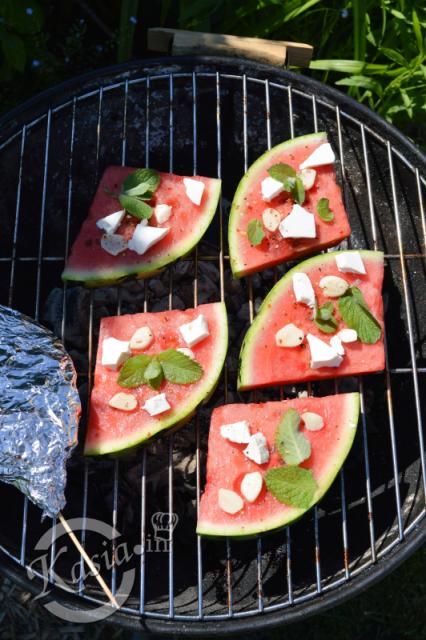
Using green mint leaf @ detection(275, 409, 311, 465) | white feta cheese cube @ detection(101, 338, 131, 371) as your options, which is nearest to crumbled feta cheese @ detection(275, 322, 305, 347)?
green mint leaf @ detection(275, 409, 311, 465)

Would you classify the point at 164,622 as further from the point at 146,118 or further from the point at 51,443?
the point at 146,118

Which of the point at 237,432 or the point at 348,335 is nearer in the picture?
the point at 237,432

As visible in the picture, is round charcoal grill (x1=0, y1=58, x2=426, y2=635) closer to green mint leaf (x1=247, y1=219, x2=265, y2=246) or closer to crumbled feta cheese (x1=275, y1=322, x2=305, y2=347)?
green mint leaf (x1=247, y1=219, x2=265, y2=246)

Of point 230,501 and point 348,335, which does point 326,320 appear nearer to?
point 348,335

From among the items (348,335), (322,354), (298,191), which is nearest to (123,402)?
(322,354)

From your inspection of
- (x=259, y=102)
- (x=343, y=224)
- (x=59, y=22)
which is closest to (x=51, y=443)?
(x=343, y=224)

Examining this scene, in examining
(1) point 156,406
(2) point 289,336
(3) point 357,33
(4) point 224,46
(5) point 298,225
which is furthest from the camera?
(3) point 357,33
